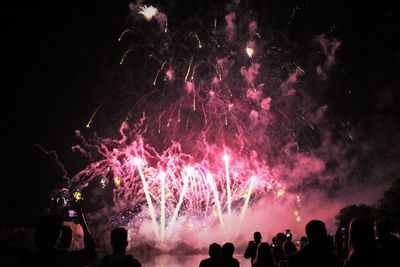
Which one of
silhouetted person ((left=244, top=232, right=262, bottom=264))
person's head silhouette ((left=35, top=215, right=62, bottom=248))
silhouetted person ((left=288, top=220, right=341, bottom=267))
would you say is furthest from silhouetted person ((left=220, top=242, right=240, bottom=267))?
person's head silhouette ((left=35, top=215, right=62, bottom=248))

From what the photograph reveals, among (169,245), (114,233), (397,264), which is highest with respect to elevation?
(169,245)

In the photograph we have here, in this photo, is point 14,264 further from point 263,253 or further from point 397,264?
point 397,264

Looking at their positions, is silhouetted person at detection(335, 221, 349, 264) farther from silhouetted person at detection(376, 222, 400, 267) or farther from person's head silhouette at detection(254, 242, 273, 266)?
silhouetted person at detection(376, 222, 400, 267)

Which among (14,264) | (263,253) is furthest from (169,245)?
(263,253)

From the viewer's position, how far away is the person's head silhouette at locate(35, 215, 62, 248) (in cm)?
398

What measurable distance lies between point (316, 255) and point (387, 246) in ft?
3.16

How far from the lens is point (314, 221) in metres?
4.66

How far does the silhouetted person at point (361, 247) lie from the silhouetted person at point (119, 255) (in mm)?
2047

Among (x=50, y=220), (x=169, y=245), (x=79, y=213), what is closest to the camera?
(x=50, y=220)

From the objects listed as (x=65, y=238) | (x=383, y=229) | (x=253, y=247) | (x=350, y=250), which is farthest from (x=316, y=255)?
(x=253, y=247)

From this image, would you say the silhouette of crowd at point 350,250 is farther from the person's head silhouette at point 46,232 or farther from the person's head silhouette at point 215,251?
the person's head silhouette at point 46,232

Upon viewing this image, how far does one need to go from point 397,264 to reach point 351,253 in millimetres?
900

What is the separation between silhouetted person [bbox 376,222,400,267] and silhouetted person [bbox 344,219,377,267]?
16 centimetres

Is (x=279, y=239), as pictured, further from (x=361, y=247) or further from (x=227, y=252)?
(x=361, y=247)
